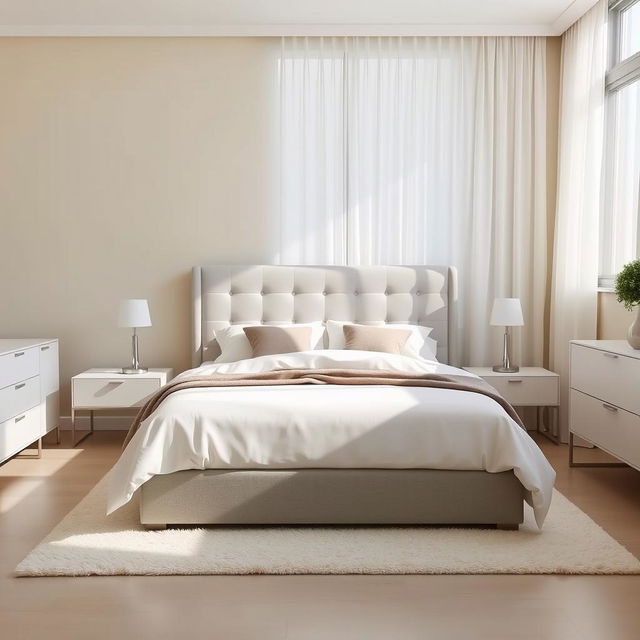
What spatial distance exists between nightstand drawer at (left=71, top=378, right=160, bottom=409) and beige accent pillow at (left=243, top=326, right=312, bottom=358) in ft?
2.26

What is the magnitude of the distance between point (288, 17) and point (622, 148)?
7.69 feet

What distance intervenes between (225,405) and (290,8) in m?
2.88

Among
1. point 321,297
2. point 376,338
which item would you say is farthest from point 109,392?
point 376,338

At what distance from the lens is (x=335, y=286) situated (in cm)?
517

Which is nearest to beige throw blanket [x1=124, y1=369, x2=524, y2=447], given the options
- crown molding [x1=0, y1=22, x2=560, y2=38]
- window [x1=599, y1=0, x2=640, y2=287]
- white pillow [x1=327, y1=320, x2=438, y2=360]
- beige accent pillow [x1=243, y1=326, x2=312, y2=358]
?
beige accent pillow [x1=243, y1=326, x2=312, y2=358]

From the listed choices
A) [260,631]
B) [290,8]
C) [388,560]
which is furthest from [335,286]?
[260,631]

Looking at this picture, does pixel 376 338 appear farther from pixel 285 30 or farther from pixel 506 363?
pixel 285 30

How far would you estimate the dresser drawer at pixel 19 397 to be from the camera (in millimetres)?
4207

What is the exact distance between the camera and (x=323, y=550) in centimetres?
296

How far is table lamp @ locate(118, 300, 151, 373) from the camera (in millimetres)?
4863

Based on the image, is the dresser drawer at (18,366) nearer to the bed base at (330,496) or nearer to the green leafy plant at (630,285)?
the bed base at (330,496)

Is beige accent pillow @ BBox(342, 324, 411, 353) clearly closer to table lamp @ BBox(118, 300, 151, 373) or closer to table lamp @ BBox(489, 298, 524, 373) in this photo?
table lamp @ BBox(489, 298, 524, 373)

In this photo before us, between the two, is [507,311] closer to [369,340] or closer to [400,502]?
[369,340]

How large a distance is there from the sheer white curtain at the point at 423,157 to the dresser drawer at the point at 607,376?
40.8 inches
